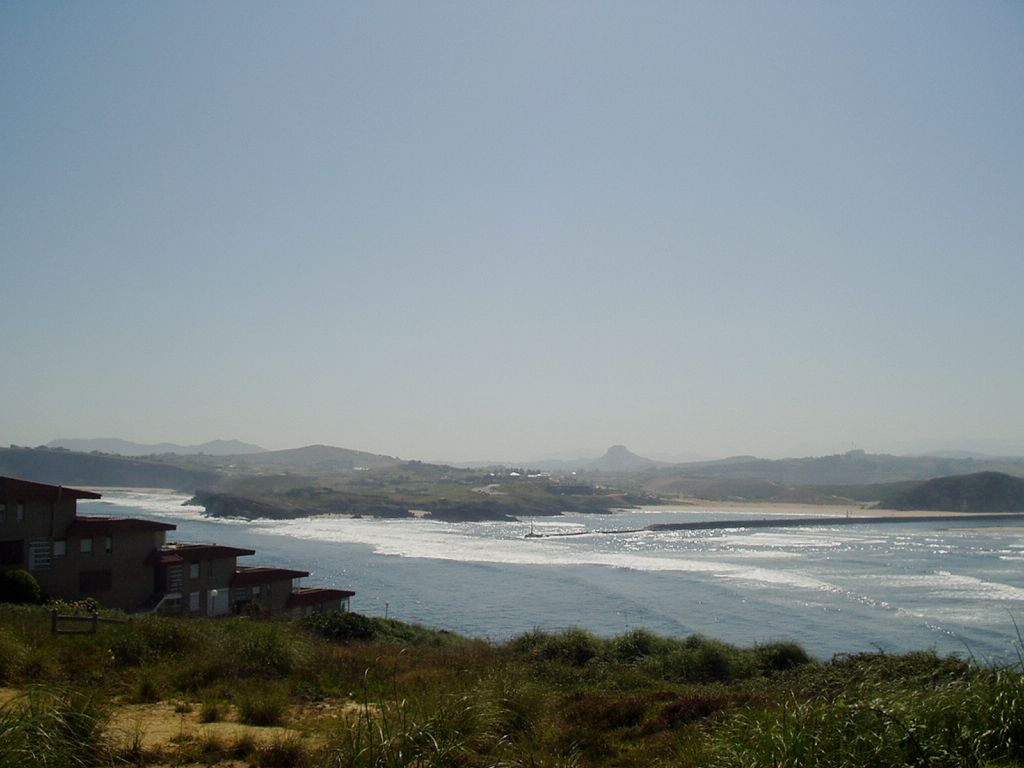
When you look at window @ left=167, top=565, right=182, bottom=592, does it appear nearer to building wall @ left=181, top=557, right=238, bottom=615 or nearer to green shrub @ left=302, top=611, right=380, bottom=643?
building wall @ left=181, top=557, right=238, bottom=615

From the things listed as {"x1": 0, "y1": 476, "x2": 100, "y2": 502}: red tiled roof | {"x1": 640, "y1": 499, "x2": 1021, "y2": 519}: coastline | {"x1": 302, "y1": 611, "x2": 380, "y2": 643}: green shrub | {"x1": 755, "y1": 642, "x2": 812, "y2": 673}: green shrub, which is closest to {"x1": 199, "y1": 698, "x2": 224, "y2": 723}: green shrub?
{"x1": 302, "y1": 611, "x2": 380, "y2": 643}: green shrub

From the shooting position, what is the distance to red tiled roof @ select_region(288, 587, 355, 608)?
28.1 meters

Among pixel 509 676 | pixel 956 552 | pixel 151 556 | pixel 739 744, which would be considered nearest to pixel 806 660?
pixel 509 676

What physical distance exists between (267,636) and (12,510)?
16690 millimetres

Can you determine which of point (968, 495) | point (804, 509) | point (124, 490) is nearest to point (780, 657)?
point (968, 495)

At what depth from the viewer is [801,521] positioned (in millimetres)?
87625

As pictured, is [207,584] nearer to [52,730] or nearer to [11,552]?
[11,552]

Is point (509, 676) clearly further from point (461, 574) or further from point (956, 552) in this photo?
point (956, 552)

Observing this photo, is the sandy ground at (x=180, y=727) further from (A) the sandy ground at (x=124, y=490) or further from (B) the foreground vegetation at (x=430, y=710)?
(A) the sandy ground at (x=124, y=490)

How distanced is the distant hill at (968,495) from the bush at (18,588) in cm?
9968

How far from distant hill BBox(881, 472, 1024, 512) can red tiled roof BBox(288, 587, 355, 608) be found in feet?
294

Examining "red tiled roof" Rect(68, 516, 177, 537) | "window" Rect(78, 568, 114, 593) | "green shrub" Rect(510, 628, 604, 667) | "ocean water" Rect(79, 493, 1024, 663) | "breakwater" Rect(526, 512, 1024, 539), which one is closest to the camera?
"green shrub" Rect(510, 628, 604, 667)

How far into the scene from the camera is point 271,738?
6504 mm

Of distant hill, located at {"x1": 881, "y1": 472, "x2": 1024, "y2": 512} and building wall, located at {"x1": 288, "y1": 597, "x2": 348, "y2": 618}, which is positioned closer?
building wall, located at {"x1": 288, "y1": 597, "x2": 348, "y2": 618}
